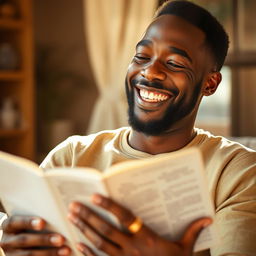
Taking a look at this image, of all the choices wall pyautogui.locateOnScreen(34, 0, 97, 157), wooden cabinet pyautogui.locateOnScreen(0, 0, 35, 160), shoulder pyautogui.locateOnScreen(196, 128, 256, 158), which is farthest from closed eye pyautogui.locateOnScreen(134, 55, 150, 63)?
wall pyautogui.locateOnScreen(34, 0, 97, 157)

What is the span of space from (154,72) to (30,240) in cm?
53

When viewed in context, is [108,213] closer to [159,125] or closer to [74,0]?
[159,125]

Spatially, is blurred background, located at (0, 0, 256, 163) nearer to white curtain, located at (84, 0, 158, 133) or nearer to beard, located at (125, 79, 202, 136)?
white curtain, located at (84, 0, 158, 133)

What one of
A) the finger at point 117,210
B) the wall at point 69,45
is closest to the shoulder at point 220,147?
the finger at point 117,210

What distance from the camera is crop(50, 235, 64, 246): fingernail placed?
1188 mm

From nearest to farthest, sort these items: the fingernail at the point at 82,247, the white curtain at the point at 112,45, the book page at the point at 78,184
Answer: the book page at the point at 78,184, the fingernail at the point at 82,247, the white curtain at the point at 112,45

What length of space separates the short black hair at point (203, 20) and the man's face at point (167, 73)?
0.07 ft

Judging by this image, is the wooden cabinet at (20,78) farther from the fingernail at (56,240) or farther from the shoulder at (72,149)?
the fingernail at (56,240)

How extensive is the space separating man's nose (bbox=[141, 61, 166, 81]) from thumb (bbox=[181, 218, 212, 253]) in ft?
1.56

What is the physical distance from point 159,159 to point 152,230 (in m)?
0.17

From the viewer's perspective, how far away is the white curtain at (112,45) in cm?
412

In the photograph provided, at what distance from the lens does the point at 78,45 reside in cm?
459

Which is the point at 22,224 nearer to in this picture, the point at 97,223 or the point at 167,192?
the point at 97,223

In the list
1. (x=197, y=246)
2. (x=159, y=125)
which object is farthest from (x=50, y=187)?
(x=159, y=125)
